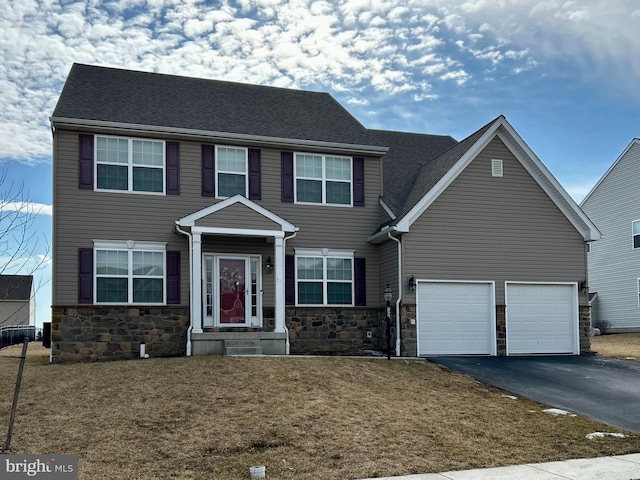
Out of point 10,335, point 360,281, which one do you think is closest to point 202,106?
point 360,281

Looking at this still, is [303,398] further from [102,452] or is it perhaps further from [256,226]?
[256,226]

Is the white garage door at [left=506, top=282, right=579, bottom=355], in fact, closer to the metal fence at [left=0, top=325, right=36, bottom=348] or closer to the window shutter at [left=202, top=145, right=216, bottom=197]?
the window shutter at [left=202, top=145, right=216, bottom=197]

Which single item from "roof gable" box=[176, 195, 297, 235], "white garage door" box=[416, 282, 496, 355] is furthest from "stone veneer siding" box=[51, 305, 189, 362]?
"white garage door" box=[416, 282, 496, 355]

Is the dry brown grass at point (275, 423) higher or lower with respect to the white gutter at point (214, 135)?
lower

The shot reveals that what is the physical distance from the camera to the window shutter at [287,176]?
18.8 meters

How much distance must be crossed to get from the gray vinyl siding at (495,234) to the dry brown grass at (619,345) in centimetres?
225

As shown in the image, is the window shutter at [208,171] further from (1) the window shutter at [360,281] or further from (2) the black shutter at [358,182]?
(1) the window shutter at [360,281]

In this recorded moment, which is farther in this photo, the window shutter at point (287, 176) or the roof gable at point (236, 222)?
the window shutter at point (287, 176)

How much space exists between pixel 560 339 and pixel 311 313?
23.9 feet

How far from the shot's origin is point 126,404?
1089 centimetres

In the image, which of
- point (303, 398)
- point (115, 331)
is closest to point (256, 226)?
point (115, 331)

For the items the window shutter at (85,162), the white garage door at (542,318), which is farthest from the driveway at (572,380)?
the window shutter at (85,162)

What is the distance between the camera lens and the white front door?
17.8 meters

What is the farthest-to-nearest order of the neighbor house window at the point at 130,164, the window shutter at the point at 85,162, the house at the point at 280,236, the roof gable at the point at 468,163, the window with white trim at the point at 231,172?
1. the window with white trim at the point at 231,172
2. the roof gable at the point at 468,163
3. the neighbor house window at the point at 130,164
4. the window shutter at the point at 85,162
5. the house at the point at 280,236
